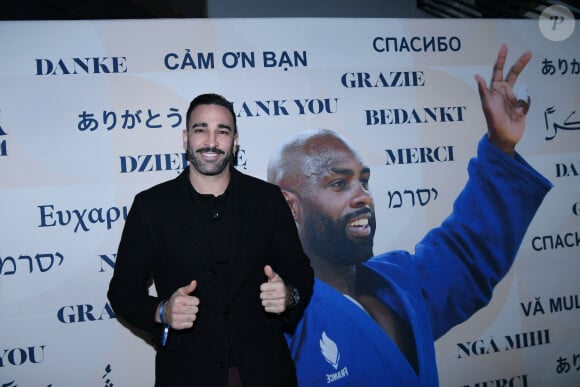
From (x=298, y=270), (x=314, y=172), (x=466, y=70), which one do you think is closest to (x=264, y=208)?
(x=298, y=270)

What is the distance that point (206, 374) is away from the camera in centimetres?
175

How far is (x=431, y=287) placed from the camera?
9.21 feet

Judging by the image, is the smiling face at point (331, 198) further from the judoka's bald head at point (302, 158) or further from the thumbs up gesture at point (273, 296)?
the thumbs up gesture at point (273, 296)

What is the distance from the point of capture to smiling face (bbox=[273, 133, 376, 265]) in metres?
2.67

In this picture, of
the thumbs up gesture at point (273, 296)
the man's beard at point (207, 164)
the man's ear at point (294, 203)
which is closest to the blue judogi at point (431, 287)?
the man's ear at point (294, 203)

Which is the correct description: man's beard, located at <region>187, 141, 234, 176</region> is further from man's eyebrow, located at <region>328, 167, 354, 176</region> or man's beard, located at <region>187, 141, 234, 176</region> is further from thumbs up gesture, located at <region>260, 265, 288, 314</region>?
man's eyebrow, located at <region>328, 167, 354, 176</region>

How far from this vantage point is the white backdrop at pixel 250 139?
241 centimetres

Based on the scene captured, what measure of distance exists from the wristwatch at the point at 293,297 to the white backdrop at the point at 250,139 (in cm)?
96

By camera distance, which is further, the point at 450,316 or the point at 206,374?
the point at 450,316

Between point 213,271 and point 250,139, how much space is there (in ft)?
3.42

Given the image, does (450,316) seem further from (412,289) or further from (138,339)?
(138,339)

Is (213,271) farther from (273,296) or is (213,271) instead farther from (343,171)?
(343,171)

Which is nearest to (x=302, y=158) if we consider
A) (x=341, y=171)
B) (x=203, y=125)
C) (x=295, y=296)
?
(x=341, y=171)

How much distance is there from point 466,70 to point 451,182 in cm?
70
